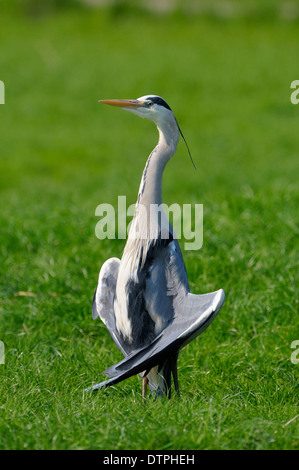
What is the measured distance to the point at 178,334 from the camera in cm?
298

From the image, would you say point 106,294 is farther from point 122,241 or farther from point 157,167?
point 122,241

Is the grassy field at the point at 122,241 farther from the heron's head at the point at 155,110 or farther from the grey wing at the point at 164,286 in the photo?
the heron's head at the point at 155,110

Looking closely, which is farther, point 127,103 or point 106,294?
point 106,294

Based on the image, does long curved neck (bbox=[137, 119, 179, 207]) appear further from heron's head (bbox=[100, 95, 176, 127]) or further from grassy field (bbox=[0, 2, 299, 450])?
grassy field (bbox=[0, 2, 299, 450])

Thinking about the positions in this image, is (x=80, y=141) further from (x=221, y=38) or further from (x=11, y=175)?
(x=221, y=38)

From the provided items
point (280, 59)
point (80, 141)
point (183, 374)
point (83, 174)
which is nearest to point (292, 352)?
point (183, 374)

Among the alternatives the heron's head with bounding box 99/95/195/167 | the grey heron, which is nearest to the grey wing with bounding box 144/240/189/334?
the grey heron

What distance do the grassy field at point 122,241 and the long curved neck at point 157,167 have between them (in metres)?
0.96

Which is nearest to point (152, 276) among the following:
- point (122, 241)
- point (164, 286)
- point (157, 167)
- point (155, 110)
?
point (164, 286)

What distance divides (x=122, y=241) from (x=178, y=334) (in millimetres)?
2726

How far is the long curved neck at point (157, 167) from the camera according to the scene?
3.10m

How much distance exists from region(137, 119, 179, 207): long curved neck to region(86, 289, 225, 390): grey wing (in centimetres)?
48

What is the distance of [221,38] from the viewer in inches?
608

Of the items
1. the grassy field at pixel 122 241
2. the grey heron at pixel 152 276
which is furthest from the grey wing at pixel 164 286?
the grassy field at pixel 122 241
